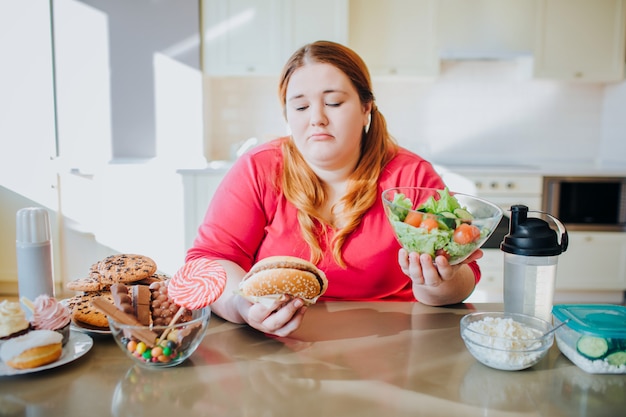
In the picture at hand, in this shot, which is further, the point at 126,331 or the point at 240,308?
the point at 240,308

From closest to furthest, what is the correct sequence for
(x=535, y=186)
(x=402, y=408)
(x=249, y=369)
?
(x=402, y=408) < (x=249, y=369) < (x=535, y=186)

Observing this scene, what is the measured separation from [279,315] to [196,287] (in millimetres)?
173

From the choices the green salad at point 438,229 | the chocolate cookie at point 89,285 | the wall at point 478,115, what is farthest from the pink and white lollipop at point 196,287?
the wall at point 478,115

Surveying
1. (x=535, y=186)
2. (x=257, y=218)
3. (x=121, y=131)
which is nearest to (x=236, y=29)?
(x=121, y=131)

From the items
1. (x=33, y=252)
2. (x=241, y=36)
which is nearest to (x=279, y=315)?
(x=33, y=252)

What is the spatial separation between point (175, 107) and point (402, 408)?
3.21m

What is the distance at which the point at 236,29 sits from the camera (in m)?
3.60

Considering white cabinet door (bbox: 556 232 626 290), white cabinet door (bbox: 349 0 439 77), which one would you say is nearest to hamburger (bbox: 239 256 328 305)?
white cabinet door (bbox: 349 0 439 77)

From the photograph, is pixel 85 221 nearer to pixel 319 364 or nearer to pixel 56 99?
pixel 56 99

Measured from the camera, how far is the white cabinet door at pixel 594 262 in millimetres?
3615

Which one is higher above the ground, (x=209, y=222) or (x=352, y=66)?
(x=352, y=66)

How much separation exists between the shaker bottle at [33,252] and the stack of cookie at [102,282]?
53mm

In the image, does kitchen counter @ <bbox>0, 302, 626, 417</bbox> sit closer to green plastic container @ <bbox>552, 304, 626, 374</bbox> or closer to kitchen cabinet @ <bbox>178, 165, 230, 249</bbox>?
green plastic container @ <bbox>552, 304, 626, 374</bbox>

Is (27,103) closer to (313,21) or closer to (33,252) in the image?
(313,21)
